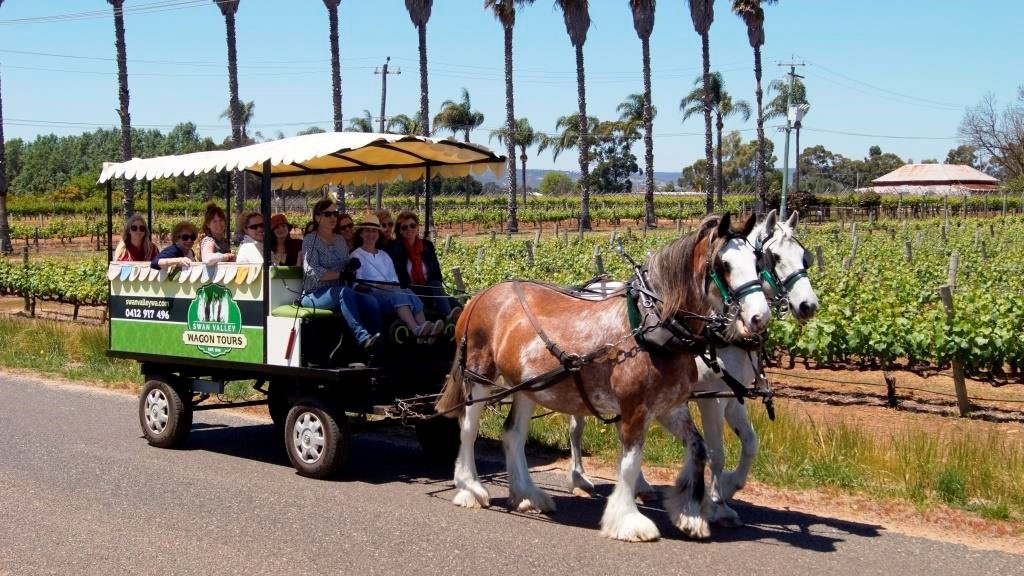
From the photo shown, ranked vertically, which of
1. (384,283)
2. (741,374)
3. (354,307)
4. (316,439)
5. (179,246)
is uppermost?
(179,246)

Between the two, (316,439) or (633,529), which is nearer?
(633,529)

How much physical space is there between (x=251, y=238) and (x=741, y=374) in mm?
4138

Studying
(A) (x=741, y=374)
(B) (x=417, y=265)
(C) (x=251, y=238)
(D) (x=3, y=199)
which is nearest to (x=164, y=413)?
(C) (x=251, y=238)

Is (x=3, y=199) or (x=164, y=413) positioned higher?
(x=3, y=199)

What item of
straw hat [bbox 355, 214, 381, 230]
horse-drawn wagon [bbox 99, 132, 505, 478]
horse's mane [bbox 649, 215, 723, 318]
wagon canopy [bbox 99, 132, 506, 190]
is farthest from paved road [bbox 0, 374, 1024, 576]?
wagon canopy [bbox 99, 132, 506, 190]

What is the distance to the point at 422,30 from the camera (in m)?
46.3

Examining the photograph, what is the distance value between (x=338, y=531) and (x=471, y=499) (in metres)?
1.07

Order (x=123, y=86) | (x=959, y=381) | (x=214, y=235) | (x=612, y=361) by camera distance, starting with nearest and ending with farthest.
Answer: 1. (x=612, y=361)
2. (x=214, y=235)
3. (x=959, y=381)
4. (x=123, y=86)

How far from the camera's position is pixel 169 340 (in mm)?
9250

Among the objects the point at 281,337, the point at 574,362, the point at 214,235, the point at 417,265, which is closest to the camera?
the point at 574,362

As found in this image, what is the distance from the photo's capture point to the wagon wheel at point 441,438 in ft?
28.9

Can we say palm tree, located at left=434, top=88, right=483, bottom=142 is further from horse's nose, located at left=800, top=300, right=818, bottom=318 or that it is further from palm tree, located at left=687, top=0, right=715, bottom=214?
horse's nose, located at left=800, top=300, right=818, bottom=318

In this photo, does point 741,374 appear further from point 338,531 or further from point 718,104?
point 718,104

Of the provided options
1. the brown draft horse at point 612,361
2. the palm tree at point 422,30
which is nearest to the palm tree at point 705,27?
the palm tree at point 422,30
